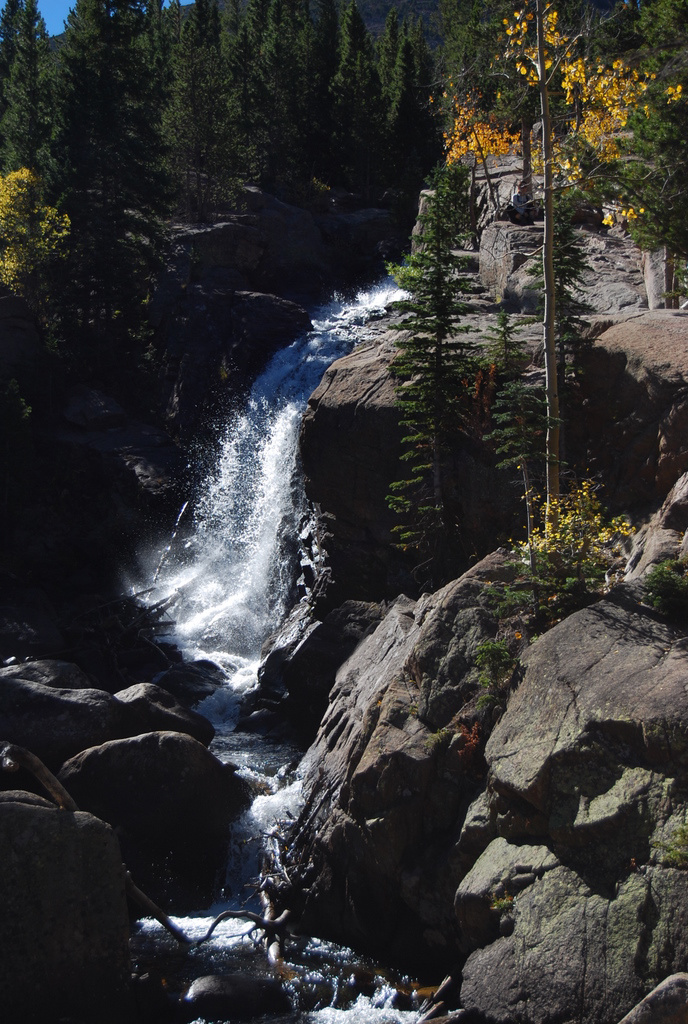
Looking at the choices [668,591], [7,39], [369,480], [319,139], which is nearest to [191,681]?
[369,480]

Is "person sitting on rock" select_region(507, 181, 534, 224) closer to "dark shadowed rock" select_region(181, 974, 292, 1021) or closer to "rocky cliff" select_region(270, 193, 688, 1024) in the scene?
"rocky cliff" select_region(270, 193, 688, 1024)

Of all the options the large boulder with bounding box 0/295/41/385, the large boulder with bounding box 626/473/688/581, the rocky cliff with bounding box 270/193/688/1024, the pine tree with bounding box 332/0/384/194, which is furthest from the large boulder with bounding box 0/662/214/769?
the pine tree with bounding box 332/0/384/194

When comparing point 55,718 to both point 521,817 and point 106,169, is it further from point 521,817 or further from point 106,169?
point 106,169

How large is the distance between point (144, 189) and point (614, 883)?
37551 millimetres

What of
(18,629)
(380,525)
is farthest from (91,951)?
(18,629)

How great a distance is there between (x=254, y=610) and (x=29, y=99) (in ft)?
98.0

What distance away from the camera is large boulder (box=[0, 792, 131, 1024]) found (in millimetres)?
10453

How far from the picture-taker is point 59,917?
1073 centimetres

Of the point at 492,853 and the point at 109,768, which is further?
the point at 109,768

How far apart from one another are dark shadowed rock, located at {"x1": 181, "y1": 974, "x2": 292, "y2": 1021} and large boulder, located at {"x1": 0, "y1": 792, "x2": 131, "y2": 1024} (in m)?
0.89

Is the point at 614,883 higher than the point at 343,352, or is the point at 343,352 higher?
the point at 343,352

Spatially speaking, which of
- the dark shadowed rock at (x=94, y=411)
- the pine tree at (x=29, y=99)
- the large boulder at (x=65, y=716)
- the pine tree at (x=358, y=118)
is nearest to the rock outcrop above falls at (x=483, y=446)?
the large boulder at (x=65, y=716)

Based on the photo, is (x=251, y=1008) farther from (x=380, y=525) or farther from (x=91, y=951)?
(x=380, y=525)

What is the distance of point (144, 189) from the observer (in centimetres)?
3962
